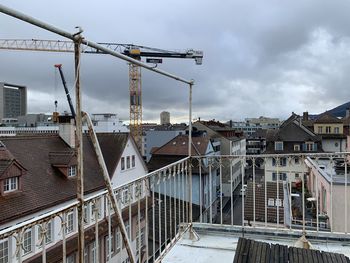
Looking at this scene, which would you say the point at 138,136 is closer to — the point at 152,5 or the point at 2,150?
the point at 2,150

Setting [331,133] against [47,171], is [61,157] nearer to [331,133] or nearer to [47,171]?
[47,171]

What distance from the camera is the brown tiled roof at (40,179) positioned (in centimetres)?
992

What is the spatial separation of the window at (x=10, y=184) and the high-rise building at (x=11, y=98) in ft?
67.8

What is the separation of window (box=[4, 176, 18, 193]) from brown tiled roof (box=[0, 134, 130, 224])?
0.22 meters

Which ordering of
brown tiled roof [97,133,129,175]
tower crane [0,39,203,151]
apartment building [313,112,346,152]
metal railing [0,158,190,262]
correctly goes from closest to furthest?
→ 1. metal railing [0,158,190,262]
2. brown tiled roof [97,133,129,175]
3. apartment building [313,112,346,152]
4. tower crane [0,39,203,151]

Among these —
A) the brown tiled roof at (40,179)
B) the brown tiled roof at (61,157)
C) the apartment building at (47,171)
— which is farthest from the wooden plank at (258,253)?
the brown tiled roof at (61,157)

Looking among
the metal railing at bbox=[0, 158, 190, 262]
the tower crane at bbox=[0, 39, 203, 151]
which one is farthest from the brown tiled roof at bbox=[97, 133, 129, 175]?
the tower crane at bbox=[0, 39, 203, 151]

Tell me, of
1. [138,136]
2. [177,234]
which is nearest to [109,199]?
[177,234]

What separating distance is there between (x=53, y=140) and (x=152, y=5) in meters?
11.1

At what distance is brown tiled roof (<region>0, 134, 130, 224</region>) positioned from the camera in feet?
32.5

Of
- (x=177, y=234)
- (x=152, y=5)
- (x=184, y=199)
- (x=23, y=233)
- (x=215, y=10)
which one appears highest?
(x=215, y=10)

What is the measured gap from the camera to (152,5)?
6277 millimetres

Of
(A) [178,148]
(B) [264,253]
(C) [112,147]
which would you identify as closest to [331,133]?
(A) [178,148]

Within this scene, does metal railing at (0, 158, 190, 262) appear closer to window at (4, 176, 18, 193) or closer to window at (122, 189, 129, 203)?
window at (122, 189, 129, 203)
